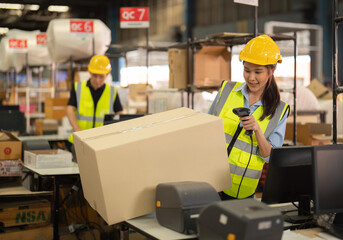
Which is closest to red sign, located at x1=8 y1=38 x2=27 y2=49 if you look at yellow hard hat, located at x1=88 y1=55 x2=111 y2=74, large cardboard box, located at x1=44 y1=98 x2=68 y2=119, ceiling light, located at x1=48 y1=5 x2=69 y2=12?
large cardboard box, located at x1=44 y1=98 x2=68 y2=119

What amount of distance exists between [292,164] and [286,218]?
1.12 feet

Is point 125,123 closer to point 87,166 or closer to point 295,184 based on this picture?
point 87,166

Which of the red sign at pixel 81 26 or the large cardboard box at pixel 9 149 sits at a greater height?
the red sign at pixel 81 26

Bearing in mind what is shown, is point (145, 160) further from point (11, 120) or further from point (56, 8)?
point (56, 8)

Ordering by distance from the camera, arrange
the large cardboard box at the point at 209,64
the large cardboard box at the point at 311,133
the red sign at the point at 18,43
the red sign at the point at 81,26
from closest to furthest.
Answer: the large cardboard box at the point at 311,133 → the large cardboard box at the point at 209,64 → the red sign at the point at 81,26 → the red sign at the point at 18,43

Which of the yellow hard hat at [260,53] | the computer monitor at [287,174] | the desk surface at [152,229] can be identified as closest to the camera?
the desk surface at [152,229]

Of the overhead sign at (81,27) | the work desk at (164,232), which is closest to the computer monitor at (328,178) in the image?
the work desk at (164,232)

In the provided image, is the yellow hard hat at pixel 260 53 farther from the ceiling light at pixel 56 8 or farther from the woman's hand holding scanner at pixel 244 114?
the ceiling light at pixel 56 8

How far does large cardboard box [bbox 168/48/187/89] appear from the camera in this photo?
592 centimetres

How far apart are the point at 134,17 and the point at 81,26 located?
1115mm

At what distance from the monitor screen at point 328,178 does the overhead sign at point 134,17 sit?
4.90 meters

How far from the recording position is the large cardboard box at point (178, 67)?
5922mm

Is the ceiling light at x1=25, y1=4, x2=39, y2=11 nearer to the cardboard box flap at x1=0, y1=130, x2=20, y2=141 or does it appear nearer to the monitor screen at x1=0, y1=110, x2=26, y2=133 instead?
the monitor screen at x1=0, y1=110, x2=26, y2=133

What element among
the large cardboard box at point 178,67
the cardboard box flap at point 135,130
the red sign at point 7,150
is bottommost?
the red sign at point 7,150
